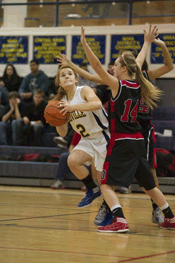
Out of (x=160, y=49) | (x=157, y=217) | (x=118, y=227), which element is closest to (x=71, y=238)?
(x=118, y=227)

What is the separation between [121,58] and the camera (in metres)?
3.69

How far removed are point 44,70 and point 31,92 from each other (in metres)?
1.31

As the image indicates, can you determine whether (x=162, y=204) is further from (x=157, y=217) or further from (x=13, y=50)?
(x=13, y=50)

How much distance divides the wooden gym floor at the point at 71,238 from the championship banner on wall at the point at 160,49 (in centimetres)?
557

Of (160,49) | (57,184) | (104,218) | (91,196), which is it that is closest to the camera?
(104,218)

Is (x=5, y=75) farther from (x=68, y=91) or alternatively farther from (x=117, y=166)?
(x=117, y=166)

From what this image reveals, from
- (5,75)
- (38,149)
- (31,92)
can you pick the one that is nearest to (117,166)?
(38,149)

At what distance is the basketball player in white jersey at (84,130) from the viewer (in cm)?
452

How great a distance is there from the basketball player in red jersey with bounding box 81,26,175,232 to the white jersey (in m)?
0.93

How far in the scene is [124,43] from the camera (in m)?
10.3

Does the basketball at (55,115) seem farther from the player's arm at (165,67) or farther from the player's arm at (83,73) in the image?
the player's arm at (165,67)

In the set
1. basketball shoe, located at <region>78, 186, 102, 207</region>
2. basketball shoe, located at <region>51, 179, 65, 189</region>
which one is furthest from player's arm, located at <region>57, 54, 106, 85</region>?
basketball shoe, located at <region>51, 179, 65, 189</region>

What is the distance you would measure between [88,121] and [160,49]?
5853 mm

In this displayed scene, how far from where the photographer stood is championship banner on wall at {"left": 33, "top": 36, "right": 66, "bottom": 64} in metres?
10.9
